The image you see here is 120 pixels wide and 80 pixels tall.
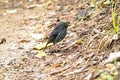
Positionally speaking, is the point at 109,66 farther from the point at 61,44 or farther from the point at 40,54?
the point at 61,44

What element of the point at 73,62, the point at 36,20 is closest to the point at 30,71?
the point at 73,62

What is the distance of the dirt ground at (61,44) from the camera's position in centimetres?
492

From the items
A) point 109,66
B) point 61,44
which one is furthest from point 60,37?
point 109,66

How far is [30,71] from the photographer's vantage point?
531 centimetres

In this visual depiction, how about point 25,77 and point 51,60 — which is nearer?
point 25,77

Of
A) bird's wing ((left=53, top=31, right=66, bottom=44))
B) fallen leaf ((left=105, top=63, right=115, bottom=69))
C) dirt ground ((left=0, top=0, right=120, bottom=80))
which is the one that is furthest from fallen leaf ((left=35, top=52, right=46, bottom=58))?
fallen leaf ((left=105, top=63, right=115, bottom=69))

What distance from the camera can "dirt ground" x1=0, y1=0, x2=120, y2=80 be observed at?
4.92 m

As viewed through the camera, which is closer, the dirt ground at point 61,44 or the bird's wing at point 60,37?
the dirt ground at point 61,44

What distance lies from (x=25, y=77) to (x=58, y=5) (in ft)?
12.9

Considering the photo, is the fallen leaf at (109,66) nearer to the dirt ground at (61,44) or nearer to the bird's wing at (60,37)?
the dirt ground at (61,44)

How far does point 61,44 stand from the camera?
6.21 m

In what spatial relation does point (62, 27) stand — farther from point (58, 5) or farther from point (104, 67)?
point (58, 5)

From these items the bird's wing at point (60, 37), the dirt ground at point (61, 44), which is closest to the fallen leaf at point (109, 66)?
the dirt ground at point (61, 44)

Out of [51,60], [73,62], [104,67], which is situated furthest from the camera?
[51,60]
